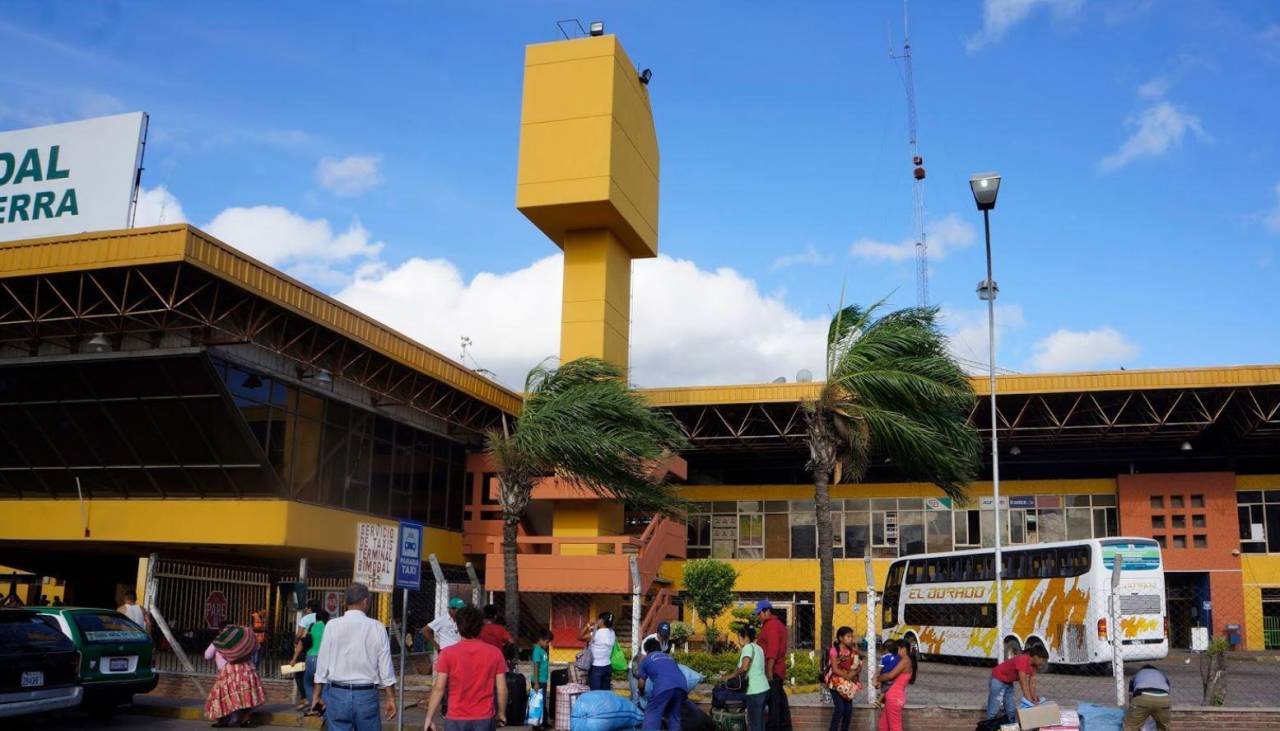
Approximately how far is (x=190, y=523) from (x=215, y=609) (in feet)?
23.5

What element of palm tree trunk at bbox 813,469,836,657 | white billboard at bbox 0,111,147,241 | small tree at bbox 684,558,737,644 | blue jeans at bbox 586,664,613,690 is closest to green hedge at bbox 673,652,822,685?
palm tree trunk at bbox 813,469,836,657

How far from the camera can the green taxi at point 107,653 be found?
15.5 metres

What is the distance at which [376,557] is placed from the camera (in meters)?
13.8

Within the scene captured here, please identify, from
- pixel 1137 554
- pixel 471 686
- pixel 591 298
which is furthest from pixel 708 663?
pixel 471 686

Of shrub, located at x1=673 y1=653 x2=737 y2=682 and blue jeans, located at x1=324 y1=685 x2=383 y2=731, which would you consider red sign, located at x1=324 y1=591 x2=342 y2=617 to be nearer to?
shrub, located at x1=673 y1=653 x2=737 y2=682

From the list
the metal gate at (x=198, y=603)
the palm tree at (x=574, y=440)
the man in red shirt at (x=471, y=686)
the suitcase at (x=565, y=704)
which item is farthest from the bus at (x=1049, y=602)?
the man in red shirt at (x=471, y=686)

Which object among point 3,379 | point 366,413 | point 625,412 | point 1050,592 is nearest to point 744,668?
point 625,412

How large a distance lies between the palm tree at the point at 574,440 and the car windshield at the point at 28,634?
9590mm

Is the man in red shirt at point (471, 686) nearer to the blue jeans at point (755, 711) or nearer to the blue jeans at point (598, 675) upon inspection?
the blue jeans at point (755, 711)

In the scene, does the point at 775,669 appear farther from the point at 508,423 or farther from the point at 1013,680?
the point at 508,423

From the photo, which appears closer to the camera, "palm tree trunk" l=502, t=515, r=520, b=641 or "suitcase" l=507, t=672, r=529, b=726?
"suitcase" l=507, t=672, r=529, b=726

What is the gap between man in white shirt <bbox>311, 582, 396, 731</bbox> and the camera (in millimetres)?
9320

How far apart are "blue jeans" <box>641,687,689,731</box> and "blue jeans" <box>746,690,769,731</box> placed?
1.45 meters

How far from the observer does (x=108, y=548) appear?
30859mm
